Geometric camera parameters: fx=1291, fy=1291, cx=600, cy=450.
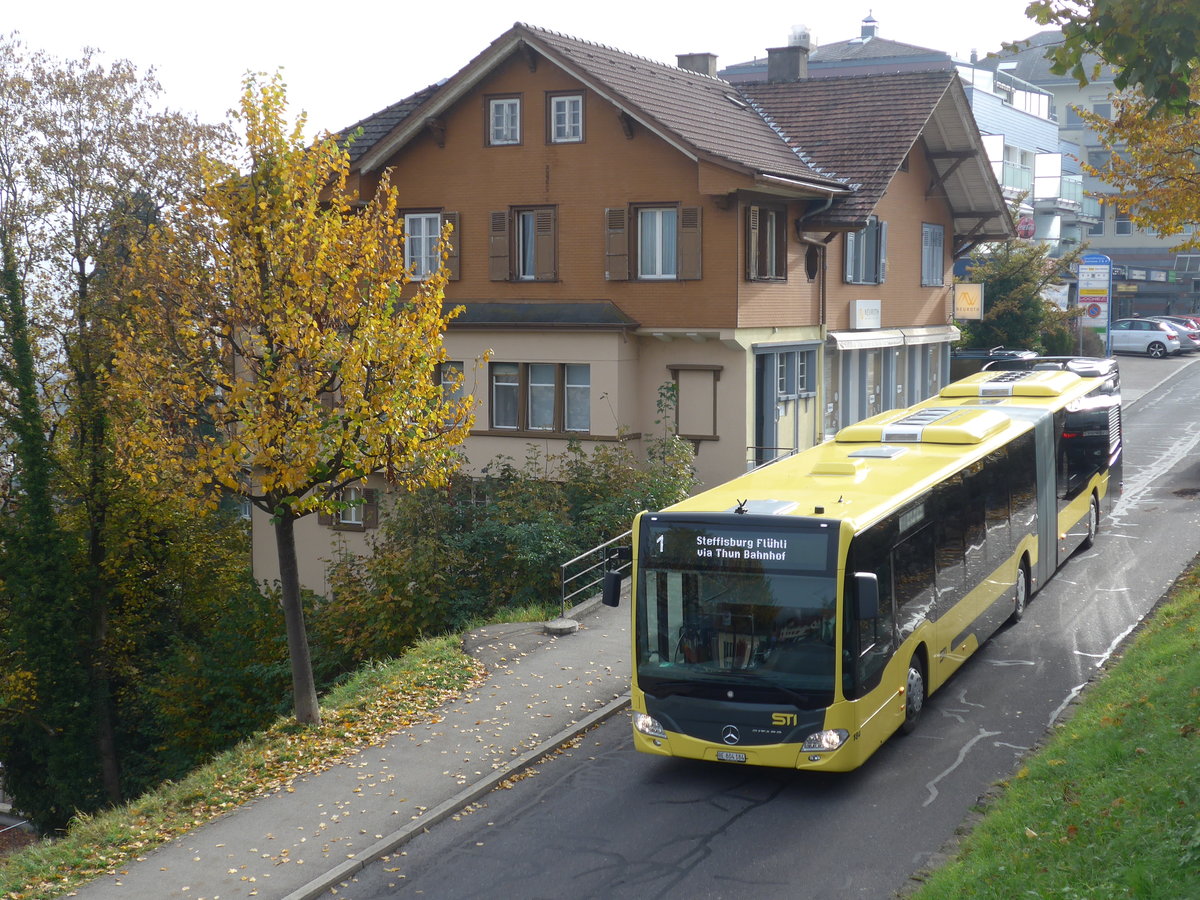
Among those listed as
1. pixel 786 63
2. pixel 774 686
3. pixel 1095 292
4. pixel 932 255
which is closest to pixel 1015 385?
pixel 774 686

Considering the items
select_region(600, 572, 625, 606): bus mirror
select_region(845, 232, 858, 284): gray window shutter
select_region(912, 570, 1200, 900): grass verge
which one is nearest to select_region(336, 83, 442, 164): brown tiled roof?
select_region(845, 232, 858, 284): gray window shutter

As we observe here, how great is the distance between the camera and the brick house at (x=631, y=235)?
2530 cm

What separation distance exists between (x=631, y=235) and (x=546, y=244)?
1.91 metres

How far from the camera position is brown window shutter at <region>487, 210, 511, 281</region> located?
27.0 m

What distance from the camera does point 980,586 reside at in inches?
577

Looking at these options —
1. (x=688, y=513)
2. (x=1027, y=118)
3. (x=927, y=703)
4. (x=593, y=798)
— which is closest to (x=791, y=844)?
(x=593, y=798)

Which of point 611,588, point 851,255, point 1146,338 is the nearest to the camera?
point 611,588

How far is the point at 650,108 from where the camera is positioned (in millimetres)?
25094

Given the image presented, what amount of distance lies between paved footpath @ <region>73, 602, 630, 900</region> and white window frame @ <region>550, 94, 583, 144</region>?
13.2m

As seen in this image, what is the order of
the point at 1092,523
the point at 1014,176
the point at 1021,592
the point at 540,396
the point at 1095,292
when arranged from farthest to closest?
the point at 1014,176 < the point at 1095,292 < the point at 540,396 < the point at 1092,523 < the point at 1021,592

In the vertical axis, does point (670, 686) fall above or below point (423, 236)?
below

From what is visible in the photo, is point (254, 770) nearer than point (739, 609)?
No

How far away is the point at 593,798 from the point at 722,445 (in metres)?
14.9

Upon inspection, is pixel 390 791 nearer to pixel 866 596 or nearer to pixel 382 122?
pixel 866 596
